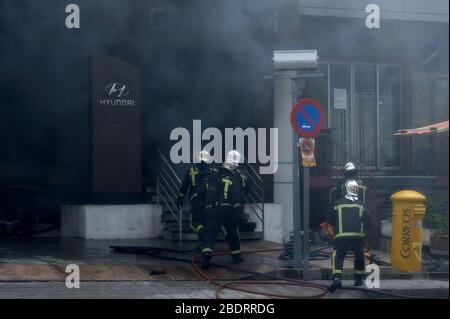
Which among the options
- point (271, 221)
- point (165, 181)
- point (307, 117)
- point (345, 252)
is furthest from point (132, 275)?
point (271, 221)

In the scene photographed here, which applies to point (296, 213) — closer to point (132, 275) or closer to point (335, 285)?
point (335, 285)

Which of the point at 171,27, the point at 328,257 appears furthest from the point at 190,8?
the point at 328,257

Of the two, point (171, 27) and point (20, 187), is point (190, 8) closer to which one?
point (171, 27)

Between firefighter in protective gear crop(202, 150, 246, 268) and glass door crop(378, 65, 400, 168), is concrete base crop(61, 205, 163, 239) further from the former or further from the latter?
glass door crop(378, 65, 400, 168)

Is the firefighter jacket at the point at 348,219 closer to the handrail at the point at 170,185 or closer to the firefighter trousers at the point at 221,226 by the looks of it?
the firefighter trousers at the point at 221,226

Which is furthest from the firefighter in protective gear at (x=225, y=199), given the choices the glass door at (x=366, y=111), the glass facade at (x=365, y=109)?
the glass door at (x=366, y=111)

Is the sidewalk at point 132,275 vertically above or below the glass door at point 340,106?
below

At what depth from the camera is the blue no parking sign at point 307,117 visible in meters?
8.64

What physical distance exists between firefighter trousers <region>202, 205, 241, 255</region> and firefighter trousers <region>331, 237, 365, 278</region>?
1485 millimetres

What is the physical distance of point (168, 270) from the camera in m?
8.76

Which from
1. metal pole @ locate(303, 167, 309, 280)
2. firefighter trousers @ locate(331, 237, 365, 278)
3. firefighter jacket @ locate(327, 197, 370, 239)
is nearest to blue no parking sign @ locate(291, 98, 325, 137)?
metal pole @ locate(303, 167, 309, 280)

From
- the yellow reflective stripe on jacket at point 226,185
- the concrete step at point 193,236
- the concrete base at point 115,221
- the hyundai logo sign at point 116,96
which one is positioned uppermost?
the hyundai logo sign at point 116,96

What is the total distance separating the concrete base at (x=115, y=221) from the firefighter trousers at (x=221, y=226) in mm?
2362
